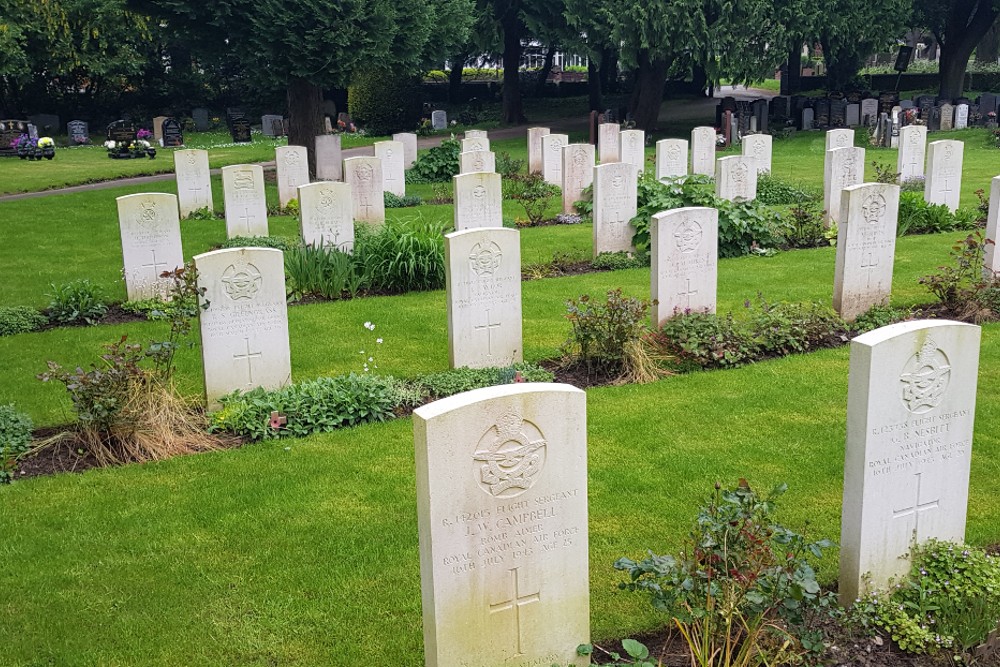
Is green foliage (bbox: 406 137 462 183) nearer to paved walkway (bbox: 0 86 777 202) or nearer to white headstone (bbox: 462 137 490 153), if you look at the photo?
white headstone (bbox: 462 137 490 153)

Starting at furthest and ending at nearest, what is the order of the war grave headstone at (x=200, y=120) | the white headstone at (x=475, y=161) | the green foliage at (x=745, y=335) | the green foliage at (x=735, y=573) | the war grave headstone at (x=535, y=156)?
the war grave headstone at (x=200, y=120) < the war grave headstone at (x=535, y=156) < the white headstone at (x=475, y=161) < the green foliage at (x=745, y=335) < the green foliage at (x=735, y=573)

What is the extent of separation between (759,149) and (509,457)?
15248 millimetres

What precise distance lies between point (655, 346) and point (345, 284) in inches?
172

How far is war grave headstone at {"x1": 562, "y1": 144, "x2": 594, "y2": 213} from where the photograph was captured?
17641 mm

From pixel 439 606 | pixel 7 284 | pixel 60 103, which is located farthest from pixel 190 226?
pixel 60 103

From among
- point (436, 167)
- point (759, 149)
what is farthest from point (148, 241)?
point (436, 167)

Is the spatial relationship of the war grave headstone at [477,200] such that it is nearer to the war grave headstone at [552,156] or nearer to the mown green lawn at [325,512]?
the mown green lawn at [325,512]

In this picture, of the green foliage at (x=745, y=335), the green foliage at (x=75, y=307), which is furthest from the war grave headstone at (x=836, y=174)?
the green foliage at (x=75, y=307)

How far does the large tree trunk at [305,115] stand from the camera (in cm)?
2314

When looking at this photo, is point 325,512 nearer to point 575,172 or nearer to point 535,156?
point 575,172

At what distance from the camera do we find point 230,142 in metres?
35.1

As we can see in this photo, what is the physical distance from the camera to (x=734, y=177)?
15477 millimetres

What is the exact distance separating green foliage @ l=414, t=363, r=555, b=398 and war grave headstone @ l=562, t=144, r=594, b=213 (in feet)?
31.1

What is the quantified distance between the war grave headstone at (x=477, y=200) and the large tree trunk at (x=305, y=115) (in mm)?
10666
